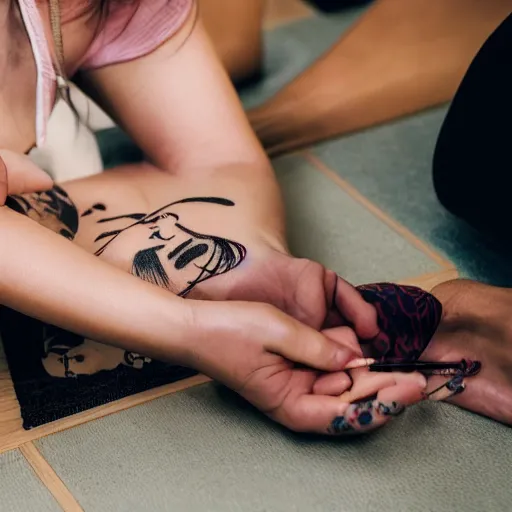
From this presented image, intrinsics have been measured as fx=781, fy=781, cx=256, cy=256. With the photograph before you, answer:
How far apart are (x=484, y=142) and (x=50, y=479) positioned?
603mm

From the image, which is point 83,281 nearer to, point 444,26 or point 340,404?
point 340,404

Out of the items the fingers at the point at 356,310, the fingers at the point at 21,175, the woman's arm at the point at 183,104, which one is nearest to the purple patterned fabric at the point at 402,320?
the fingers at the point at 356,310

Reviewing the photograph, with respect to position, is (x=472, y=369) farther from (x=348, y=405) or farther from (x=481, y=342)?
(x=348, y=405)

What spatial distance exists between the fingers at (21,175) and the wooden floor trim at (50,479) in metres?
0.27

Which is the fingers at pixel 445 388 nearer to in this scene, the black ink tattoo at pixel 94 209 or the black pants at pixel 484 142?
the black pants at pixel 484 142

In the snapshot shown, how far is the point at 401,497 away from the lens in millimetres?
715

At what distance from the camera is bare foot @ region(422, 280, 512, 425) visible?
78 centimetres

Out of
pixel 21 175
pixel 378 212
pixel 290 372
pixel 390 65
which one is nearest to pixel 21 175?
pixel 21 175

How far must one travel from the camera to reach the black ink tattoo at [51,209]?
86cm

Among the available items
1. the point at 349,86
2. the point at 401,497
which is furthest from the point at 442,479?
the point at 349,86

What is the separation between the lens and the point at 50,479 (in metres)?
0.74

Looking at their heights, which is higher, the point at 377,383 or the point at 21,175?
the point at 21,175

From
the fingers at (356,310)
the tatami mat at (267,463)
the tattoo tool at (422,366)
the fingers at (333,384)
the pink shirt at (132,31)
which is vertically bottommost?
the tatami mat at (267,463)

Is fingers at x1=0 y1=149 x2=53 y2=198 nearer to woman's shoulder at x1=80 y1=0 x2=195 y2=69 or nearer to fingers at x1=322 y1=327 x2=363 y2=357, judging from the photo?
woman's shoulder at x1=80 y1=0 x2=195 y2=69
